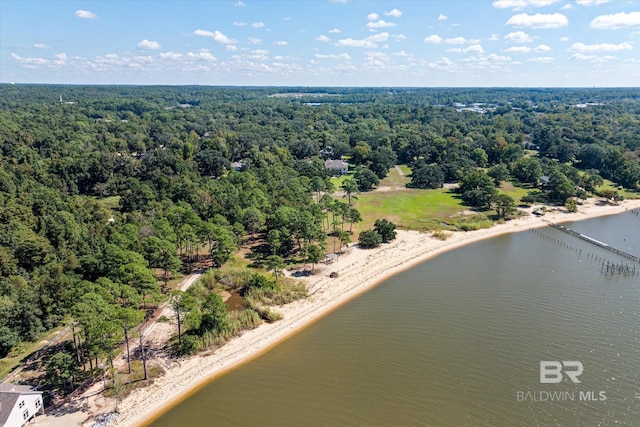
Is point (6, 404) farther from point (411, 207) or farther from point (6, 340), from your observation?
point (411, 207)

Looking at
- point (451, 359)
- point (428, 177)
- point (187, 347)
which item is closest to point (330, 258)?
point (451, 359)

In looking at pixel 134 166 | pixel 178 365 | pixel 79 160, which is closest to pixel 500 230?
pixel 178 365

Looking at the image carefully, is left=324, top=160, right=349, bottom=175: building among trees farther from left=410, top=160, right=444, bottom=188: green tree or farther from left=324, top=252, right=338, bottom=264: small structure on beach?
left=324, top=252, right=338, bottom=264: small structure on beach

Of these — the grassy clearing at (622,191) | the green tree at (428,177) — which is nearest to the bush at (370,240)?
the green tree at (428,177)

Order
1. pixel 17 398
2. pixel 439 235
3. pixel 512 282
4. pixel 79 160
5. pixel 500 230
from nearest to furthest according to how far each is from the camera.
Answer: pixel 17 398, pixel 512 282, pixel 439 235, pixel 500 230, pixel 79 160

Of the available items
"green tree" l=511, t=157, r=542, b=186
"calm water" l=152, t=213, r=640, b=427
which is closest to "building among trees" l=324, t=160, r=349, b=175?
"green tree" l=511, t=157, r=542, b=186

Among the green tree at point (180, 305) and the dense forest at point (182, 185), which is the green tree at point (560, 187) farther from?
the green tree at point (180, 305)

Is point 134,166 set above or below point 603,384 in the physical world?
above

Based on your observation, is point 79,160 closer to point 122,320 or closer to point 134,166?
point 134,166
